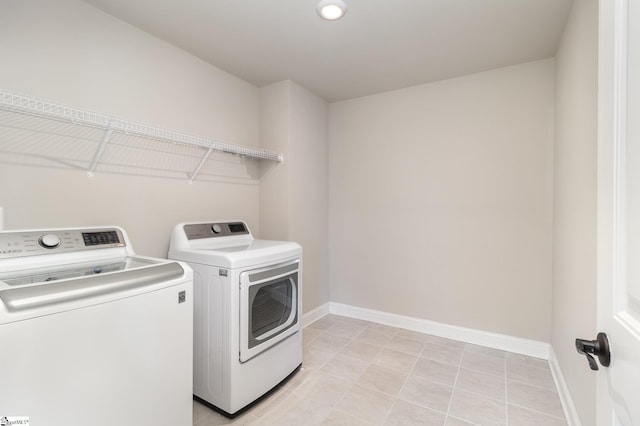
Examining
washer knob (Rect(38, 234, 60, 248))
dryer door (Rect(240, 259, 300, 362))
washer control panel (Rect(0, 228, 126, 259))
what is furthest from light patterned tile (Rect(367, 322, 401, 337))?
washer knob (Rect(38, 234, 60, 248))

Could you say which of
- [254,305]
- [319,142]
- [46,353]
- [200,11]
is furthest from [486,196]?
[46,353]

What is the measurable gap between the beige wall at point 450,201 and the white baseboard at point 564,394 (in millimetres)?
281

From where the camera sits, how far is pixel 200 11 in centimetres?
181

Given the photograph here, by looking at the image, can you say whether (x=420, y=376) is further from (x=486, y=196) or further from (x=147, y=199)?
(x=147, y=199)

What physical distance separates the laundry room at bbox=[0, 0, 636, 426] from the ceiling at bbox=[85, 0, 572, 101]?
0.02 meters

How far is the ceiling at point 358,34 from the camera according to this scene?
1770 millimetres

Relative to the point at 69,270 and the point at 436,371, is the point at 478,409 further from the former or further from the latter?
the point at 69,270

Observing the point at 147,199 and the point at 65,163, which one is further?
the point at 147,199

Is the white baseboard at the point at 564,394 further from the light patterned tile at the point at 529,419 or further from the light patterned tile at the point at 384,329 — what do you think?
the light patterned tile at the point at 384,329

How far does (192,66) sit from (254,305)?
1869mm

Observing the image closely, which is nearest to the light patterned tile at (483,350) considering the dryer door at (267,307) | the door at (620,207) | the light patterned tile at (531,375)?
the light patterned tile at (531,375)

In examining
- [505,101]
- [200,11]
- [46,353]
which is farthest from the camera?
[505,101]

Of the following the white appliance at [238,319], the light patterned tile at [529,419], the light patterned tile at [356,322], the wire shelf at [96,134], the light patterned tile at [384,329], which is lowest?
the light patterned tile at [529,419]

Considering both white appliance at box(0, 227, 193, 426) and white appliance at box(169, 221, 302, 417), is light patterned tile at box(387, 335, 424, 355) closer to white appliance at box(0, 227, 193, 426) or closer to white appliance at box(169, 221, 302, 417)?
white appliance at box(169, 221, 302, 417)
